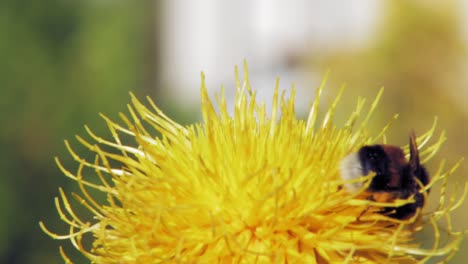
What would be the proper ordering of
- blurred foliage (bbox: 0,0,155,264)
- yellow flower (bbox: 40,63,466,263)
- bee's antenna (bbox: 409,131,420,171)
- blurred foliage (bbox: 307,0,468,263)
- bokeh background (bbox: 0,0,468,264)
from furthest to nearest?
blurred foliage (bbox: 307,0,468,263), bokeh background (bbox: 0,0,468,264), blurred foliage (bbox: 0,0,155,264), bee's antenna (bbox: 409,131,420,171), yellow flower (bbox: 40,63,466,263)

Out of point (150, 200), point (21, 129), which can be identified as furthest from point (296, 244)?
point (21, 129)

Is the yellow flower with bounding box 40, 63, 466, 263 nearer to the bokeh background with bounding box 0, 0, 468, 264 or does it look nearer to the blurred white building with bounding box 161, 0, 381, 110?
the bokeh background with bounding box 0, 0, 468, 264

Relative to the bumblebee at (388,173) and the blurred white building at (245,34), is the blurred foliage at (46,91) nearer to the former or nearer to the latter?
the blurred white building at (245,34)

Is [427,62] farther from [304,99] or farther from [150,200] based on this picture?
[150,200]

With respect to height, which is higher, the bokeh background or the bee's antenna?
the bokeh background

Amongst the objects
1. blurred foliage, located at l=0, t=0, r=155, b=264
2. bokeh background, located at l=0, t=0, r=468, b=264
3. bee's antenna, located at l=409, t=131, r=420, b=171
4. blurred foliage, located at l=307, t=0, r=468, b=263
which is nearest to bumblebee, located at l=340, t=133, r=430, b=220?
bee's antenna, located at l=409, t=131, r=420, b=171
